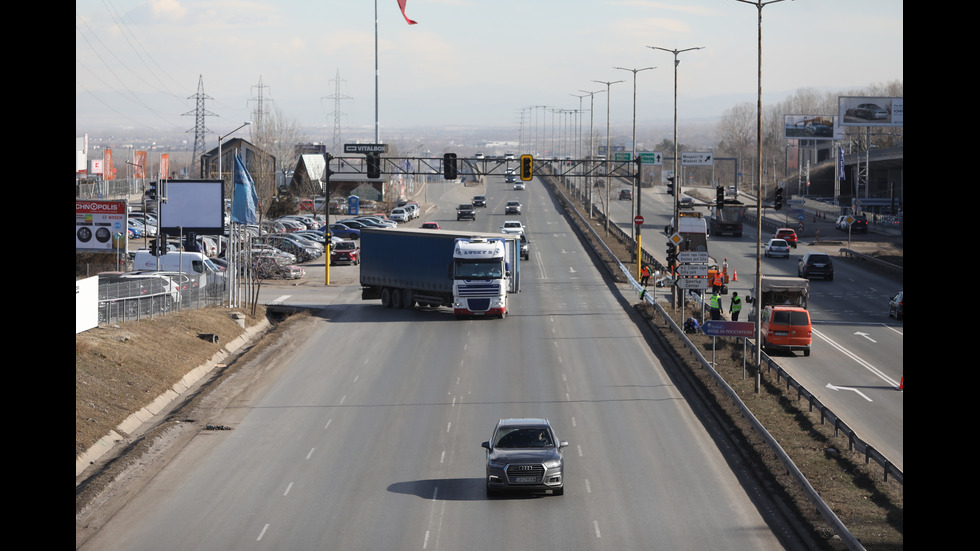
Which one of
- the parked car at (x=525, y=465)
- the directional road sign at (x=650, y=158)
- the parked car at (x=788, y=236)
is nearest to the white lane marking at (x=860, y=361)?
the parked car at (x=525, y=465)

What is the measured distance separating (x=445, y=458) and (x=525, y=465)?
3916 mm

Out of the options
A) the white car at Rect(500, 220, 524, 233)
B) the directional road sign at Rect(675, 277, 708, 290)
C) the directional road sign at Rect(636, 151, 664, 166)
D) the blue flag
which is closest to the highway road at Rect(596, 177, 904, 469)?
the directional road sign at Rect(675, 277, 708, 290)

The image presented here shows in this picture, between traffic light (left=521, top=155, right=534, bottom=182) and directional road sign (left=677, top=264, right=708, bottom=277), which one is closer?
directional road sign (left=677, top=264, right=708, bottom=277)

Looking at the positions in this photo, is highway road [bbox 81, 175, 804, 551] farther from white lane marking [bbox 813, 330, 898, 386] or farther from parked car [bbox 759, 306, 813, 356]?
white lane marking [bbox 813, 330, 898, 386]

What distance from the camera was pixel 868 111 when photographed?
120438mm

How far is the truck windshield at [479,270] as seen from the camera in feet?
152

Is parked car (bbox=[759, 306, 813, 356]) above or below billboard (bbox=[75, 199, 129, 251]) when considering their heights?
below

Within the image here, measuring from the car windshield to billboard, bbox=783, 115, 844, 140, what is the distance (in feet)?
368

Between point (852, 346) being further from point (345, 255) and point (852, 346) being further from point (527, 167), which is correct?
point (345, 255)

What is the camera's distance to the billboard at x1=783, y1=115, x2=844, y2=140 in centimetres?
12875

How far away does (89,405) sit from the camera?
96.5 feet
